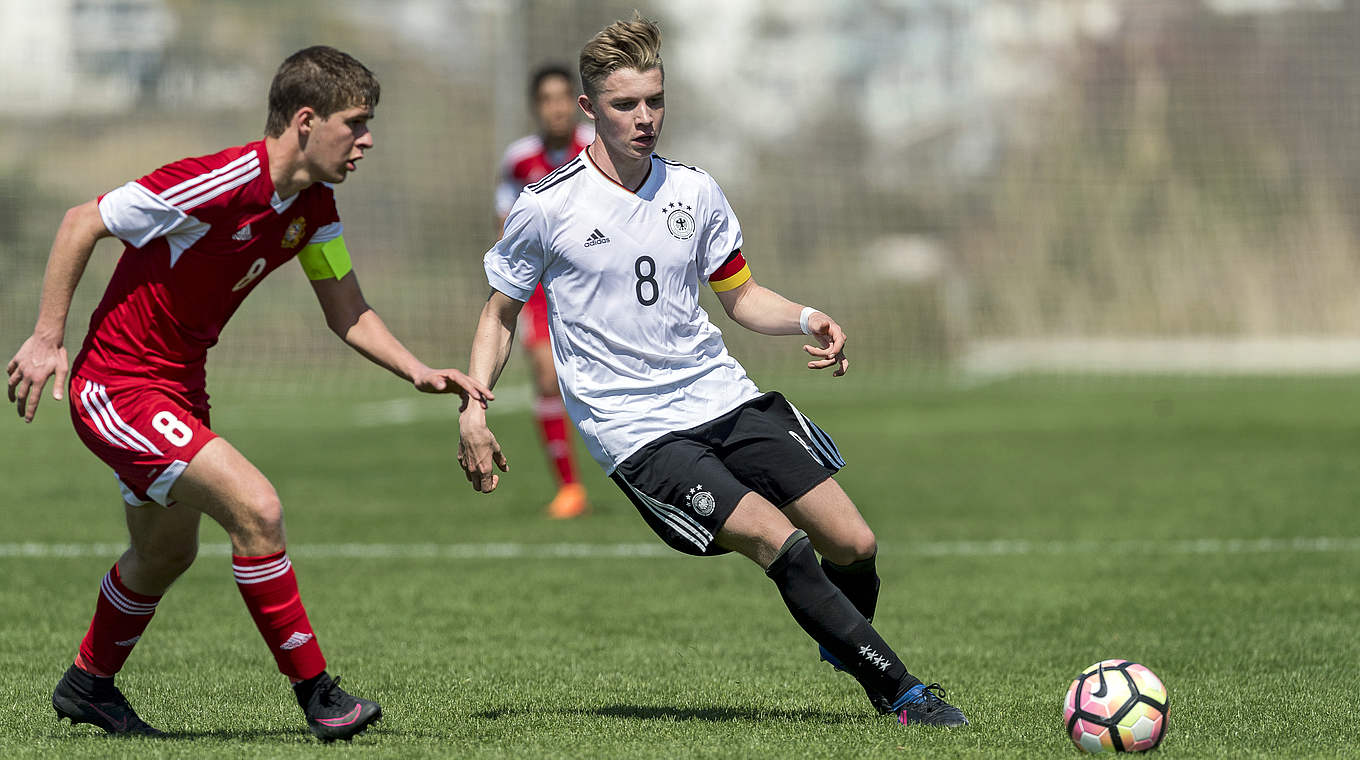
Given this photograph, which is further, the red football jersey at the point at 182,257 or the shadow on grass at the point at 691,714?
the shadow on grass at the point at 691,714

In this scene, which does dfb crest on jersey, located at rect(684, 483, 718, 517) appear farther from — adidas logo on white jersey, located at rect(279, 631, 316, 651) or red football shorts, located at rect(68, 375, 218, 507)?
red football shorts, located at rect(68, 375, 218, 507)

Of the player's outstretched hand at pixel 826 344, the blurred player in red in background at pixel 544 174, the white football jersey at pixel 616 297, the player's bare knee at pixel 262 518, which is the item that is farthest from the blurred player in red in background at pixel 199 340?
the blurred player in red in background at pixel 544 174

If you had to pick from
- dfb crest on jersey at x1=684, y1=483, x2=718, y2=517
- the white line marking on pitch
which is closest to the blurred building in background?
the white line marking on pitch

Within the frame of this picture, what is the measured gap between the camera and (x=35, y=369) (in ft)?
14.8

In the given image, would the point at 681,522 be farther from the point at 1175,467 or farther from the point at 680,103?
the point at 680,103

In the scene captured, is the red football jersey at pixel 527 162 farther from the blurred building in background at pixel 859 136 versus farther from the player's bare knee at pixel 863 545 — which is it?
the blurred building in background at pixel 859 136

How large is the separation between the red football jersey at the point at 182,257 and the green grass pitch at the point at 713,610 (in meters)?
1.14

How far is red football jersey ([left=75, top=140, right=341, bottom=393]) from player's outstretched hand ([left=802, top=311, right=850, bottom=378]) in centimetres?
161

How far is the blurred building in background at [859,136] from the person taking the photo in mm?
17844

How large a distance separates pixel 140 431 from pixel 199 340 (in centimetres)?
39

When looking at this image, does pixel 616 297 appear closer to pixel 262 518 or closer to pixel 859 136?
pixel 262 518

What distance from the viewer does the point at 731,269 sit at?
536cm

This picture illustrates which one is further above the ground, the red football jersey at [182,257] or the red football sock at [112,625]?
the red football jersey at [182,257]

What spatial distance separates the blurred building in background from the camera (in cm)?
1784
